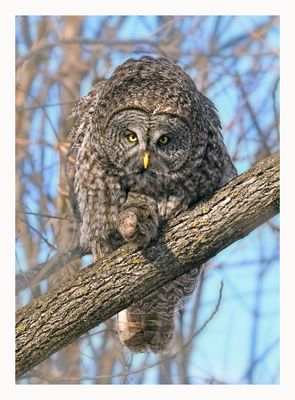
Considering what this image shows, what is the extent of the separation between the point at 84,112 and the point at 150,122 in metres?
0.57

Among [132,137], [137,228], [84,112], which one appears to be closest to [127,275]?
[137,228]

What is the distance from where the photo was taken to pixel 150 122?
12.1 ft

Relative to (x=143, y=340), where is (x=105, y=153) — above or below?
above

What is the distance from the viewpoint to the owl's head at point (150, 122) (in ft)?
12.2

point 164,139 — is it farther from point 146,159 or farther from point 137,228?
point 137,228

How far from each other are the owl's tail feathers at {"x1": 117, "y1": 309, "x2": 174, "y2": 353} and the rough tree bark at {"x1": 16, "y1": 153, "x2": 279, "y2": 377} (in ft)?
3.48

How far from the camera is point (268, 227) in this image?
4.70 m

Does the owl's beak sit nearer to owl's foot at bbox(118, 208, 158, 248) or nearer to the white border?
owl's foot at bbox(118, 208, 158, 248)

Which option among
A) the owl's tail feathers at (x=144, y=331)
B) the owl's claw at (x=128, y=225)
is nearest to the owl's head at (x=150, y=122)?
the owl's claw at (x=128, y=225)
